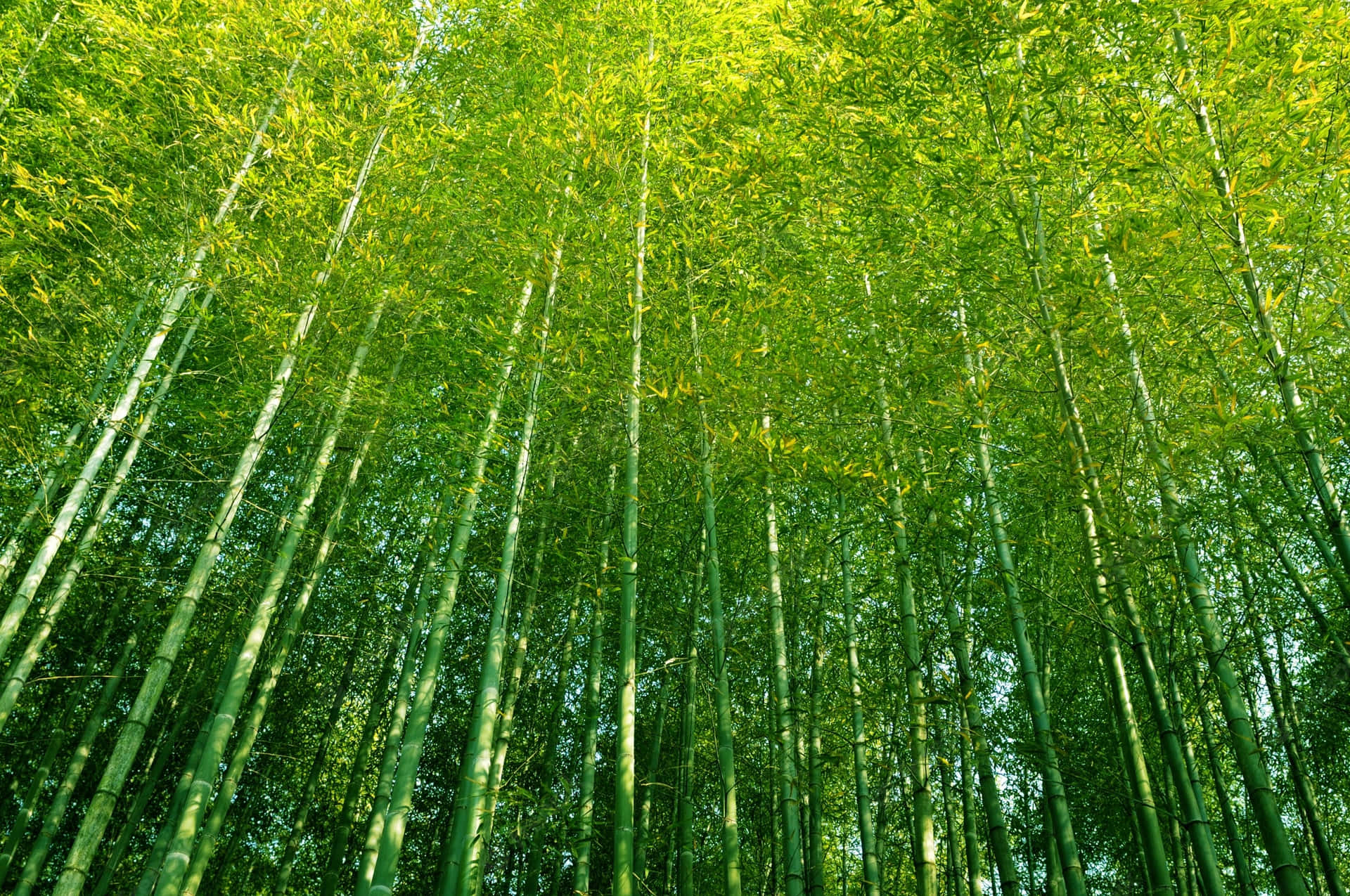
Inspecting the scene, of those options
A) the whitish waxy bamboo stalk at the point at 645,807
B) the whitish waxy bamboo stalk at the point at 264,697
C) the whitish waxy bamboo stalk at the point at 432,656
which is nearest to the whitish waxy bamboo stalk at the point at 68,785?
the whitish waxy bamboo stalk at the point at 264,697

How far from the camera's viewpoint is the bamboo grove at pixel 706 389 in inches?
110

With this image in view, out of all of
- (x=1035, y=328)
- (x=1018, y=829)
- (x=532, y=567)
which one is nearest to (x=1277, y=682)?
(x=1018, y=829)

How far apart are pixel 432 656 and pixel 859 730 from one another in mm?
2443

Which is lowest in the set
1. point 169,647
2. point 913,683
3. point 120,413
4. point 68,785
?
point 68,785

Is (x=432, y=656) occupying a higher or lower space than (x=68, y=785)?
higher

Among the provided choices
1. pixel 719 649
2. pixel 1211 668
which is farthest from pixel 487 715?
pixel 1211 668

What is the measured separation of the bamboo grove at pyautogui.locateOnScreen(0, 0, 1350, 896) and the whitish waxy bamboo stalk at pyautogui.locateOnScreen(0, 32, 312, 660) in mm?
37

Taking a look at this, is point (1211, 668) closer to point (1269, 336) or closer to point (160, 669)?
point (1269, 336)

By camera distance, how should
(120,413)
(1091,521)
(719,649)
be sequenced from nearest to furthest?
(1091,521), (719,649), (120,413)

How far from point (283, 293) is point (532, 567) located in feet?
7.37

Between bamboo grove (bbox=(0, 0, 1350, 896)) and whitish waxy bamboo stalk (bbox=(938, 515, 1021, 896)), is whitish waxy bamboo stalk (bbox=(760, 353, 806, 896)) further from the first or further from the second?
whitish waxy bamboo stalk (bbox=(938, 515, 1021, 896))

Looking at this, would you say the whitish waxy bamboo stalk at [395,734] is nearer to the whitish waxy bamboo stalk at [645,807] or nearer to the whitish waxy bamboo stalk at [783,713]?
the whitish waxy bamboo stalk at [645,807]

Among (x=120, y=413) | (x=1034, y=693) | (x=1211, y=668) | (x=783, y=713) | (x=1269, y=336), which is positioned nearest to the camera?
(x=1269, y=336)

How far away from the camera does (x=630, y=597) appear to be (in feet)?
10.8
